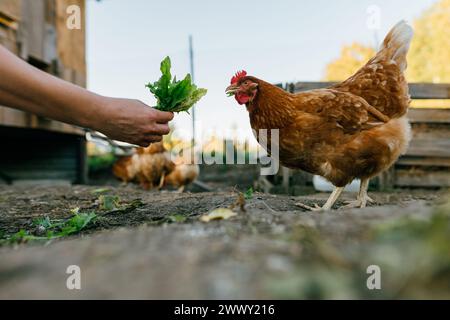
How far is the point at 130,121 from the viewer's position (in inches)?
91.9

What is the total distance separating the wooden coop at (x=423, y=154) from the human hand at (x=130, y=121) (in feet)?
11.2

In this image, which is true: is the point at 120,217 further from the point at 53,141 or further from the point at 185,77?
the point at 53,141

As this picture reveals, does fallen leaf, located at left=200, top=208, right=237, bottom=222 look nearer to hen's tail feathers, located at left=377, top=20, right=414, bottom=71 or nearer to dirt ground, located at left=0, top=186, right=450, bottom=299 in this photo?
dirt ground, located at left=0, top=186, right=450, bottom=299

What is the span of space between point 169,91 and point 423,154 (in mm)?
4422

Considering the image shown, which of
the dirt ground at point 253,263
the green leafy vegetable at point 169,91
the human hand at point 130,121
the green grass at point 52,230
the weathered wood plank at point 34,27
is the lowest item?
the green grass at point 52,230

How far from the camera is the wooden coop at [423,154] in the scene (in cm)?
554

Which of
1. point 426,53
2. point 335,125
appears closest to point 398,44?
point 335,125

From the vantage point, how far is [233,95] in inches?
126

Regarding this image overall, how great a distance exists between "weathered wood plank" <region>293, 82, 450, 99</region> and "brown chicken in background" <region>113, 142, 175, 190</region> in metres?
2.72

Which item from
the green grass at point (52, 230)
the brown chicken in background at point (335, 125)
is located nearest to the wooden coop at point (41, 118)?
the green grass at point (52, 230)

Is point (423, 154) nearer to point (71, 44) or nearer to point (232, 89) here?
point (232, 89)

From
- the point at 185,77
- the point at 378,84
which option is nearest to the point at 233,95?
the point at 185,77

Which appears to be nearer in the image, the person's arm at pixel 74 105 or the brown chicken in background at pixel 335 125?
the person's arm at pixel 74 105

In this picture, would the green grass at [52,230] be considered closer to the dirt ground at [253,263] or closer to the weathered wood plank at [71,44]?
the dirt ground at [253,263]
